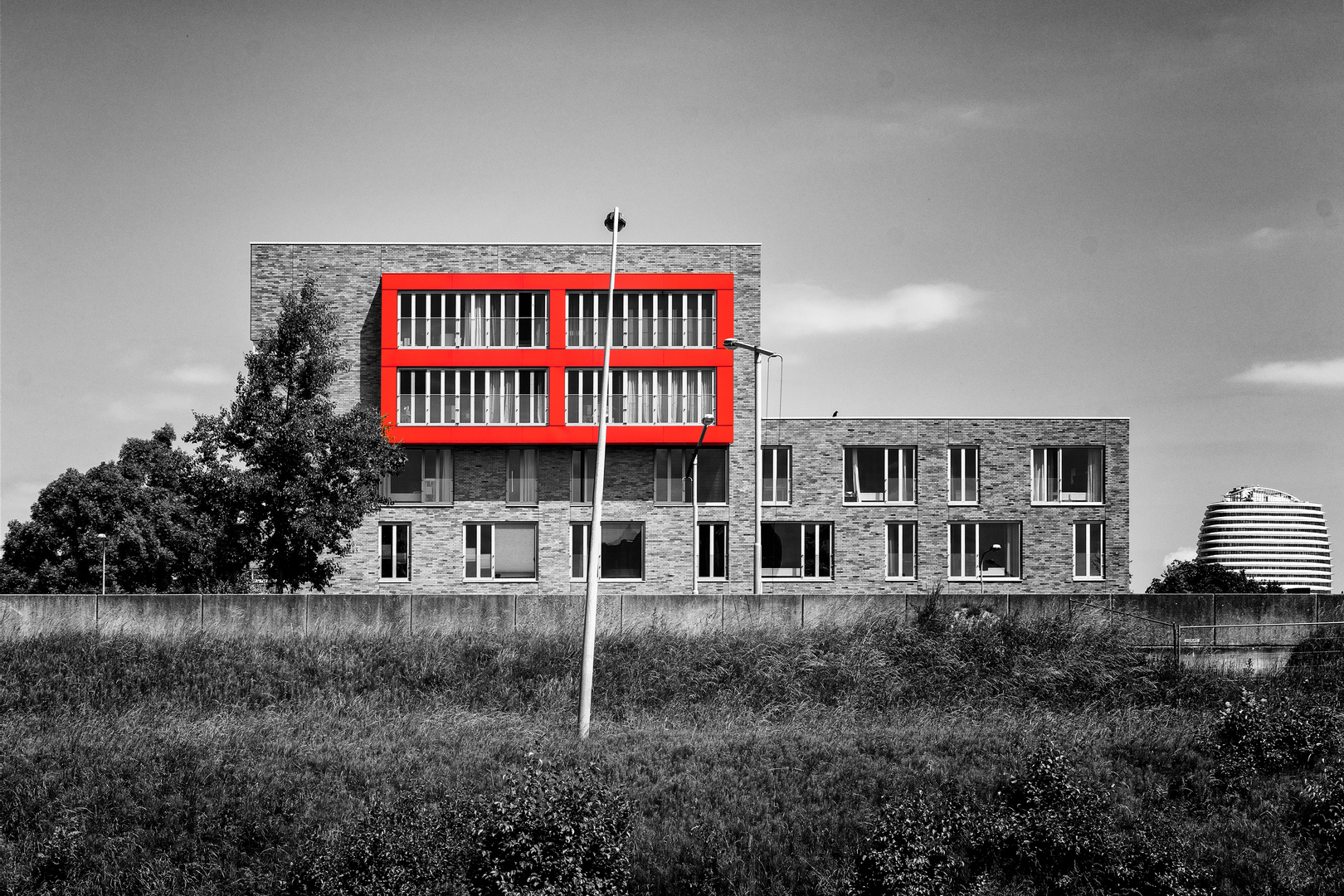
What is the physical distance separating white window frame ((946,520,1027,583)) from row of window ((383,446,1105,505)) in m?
0.84

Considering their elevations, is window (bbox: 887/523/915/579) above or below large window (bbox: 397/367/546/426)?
below

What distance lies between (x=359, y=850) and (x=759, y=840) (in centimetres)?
524

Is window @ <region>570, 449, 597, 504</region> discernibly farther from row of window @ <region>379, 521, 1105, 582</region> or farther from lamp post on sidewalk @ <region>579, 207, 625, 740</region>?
lamp post on sidewalk @ <region>579, 207, 625, 740</region>

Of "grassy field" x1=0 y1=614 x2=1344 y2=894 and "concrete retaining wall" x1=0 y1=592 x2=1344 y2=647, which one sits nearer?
"grassy field" x1=0 y1=614 x2=1344 y2=894

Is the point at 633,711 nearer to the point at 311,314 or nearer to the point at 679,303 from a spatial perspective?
the point at 311,314

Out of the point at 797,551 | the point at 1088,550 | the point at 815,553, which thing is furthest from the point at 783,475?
the point at 1088,550

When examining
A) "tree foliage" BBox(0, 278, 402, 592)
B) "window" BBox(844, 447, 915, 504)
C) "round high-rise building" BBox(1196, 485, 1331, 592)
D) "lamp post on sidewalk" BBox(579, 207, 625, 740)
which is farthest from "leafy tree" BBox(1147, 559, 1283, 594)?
"round high-rise building" BBox(1196, 485, 1331, 592)

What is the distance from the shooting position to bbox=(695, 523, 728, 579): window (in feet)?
149

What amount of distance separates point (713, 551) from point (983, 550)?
10.0 metres

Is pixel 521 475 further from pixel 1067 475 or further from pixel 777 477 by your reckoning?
pixel 1067 475

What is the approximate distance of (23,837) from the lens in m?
17.3

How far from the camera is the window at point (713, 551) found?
149 feet

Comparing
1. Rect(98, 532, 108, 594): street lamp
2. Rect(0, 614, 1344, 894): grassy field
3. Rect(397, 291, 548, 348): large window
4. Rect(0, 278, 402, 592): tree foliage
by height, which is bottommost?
Rect(0, 614, 1344, 894): grassy field

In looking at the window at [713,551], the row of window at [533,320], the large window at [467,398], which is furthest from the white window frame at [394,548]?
the window at [713,551]
